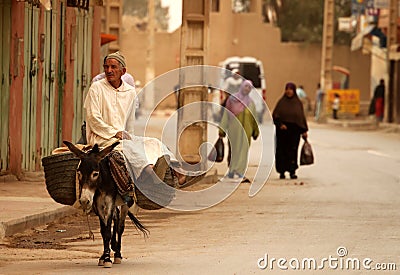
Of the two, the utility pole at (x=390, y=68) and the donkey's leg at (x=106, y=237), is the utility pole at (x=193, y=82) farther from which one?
the utility pole at (x=390, y=68)

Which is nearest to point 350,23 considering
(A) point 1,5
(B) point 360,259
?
(A) point 1,5

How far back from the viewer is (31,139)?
1916cm

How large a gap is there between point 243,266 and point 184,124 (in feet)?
35.3

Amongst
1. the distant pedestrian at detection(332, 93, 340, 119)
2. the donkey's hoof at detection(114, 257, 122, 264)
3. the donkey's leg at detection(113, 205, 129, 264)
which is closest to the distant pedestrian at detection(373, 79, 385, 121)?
the distant pedestrian at detection(332, 93, 340, 119)

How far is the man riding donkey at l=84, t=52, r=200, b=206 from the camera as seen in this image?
34.7 feet

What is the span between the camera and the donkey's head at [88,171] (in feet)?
33.4

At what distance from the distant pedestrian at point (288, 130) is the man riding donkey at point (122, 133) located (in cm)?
1130

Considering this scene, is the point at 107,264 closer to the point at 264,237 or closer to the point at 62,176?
the point at 62,176

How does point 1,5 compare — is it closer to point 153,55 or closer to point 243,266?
point 243,266

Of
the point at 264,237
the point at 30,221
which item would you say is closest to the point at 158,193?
the point at 264,237

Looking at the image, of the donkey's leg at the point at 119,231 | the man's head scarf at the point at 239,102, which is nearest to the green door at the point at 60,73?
→ the man's head scarf at the point at 239,102

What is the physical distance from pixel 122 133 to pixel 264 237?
264 cm

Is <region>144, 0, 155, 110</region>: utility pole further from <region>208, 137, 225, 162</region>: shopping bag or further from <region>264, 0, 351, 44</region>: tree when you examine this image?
<region>208, 137, 225, 162</region>: shopping bag

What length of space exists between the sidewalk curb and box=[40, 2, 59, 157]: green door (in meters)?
4.97
